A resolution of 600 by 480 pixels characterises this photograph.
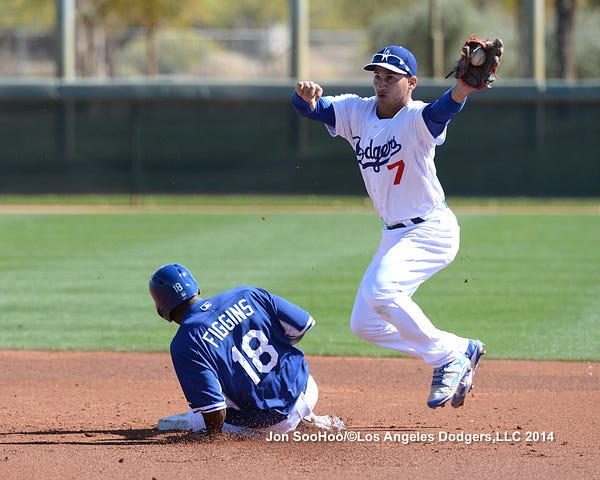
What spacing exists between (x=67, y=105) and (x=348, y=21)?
33.3 meters

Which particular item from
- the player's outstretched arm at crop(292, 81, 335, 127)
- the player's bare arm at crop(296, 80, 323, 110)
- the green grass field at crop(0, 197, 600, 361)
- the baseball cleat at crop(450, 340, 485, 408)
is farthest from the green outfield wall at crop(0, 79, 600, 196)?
the baseball cleat at crop(450, 340, 485, 408)

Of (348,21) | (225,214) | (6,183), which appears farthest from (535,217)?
(348,21)

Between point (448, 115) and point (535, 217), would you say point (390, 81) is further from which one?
point (535, 217)

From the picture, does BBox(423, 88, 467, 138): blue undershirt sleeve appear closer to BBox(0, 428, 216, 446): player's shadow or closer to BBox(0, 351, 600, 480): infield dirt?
BBox(0, 351, 600, 480): infield dirt

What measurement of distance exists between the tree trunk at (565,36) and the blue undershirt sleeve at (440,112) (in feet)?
72.6

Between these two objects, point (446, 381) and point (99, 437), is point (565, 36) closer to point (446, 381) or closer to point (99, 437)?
point (446, 381)

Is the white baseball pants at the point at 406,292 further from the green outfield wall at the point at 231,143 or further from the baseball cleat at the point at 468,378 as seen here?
the green outfield wall at the point at 231,143

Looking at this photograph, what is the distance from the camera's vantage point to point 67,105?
2041 centimetres

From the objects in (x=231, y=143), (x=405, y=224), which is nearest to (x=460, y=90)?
(x=405, y=224)

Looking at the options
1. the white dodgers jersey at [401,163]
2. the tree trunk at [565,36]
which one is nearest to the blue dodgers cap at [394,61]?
the white dodgers jersey at [401,163]

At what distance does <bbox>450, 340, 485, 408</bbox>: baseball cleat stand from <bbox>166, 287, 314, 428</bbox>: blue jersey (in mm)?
836

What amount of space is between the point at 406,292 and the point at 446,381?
51 centimetres

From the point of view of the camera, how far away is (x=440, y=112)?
5.30 meters

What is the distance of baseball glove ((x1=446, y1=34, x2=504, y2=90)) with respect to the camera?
5160 mm
